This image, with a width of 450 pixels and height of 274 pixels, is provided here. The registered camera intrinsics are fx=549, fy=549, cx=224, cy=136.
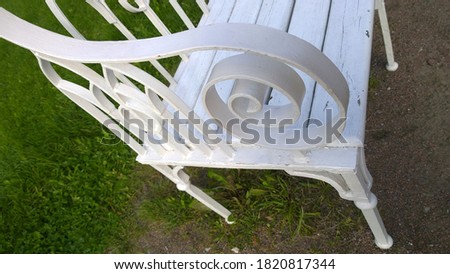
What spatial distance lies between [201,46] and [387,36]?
5.12 feet

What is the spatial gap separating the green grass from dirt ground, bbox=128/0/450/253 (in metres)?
0.08

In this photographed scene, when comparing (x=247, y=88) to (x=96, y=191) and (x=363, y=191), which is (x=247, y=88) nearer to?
(x=363, y=191)

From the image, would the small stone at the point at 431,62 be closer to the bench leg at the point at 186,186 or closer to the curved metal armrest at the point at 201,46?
the bench leg at the point at 186,186

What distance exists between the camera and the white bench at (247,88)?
3.56 ft

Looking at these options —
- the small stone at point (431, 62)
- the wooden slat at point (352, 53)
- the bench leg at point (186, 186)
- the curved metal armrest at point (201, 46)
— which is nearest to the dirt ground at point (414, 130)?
the small stone at point (431, 62)

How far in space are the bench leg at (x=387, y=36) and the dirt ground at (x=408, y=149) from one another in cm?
4

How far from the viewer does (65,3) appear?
3441 millimetres

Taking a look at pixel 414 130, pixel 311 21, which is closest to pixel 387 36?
pixel 414 130

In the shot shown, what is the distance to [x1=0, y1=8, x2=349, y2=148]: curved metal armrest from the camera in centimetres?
103

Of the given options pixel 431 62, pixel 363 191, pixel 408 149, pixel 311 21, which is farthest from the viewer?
pixel 431 62

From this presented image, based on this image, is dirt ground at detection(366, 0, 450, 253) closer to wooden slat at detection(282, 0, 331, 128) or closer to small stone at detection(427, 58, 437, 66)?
small stone at detection(427, 58, 437, 66)

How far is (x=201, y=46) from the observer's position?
1050 mm

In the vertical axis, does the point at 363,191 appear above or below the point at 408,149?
above

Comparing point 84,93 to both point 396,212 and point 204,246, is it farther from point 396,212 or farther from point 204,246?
point 396,212
